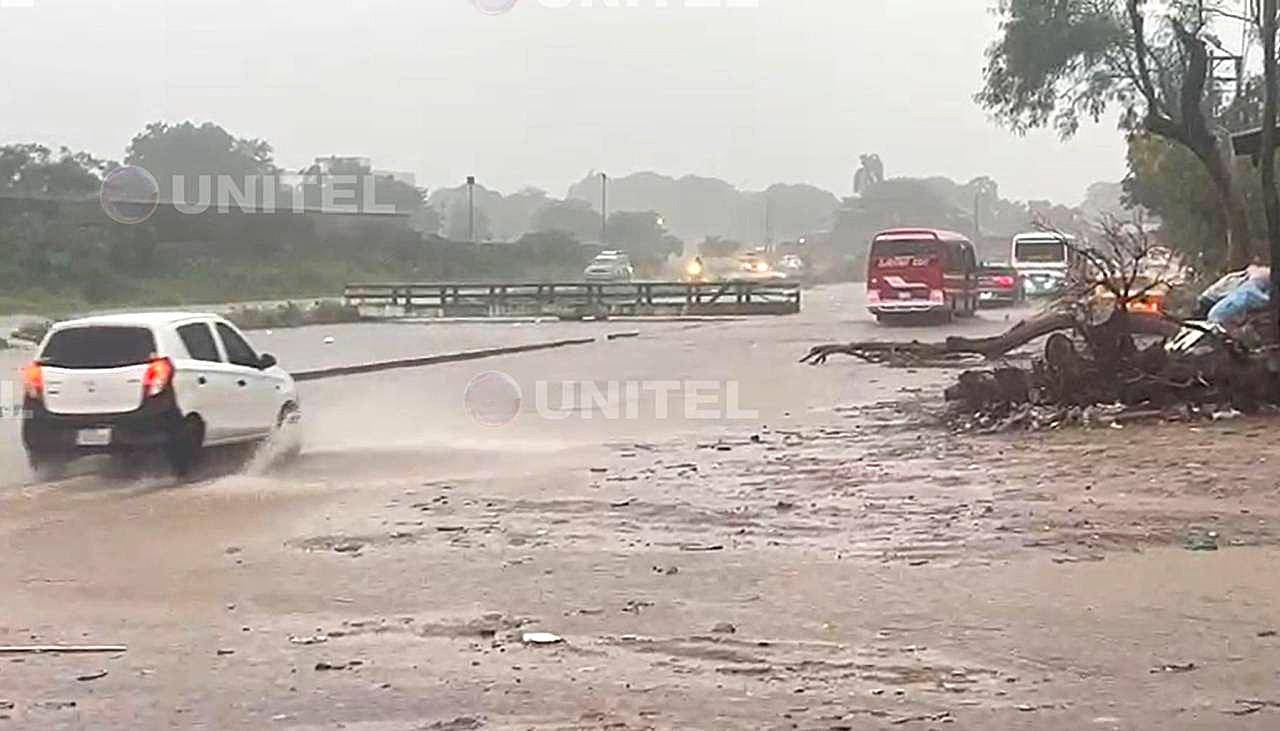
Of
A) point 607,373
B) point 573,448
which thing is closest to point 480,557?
point 573,448

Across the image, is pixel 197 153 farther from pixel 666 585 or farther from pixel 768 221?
pixel 666 585

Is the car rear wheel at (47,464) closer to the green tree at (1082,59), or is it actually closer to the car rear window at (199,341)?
the car rear window at (199,341)

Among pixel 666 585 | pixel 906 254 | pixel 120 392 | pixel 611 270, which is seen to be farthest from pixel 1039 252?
pixel 666 585

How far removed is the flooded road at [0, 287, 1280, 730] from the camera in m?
6.70

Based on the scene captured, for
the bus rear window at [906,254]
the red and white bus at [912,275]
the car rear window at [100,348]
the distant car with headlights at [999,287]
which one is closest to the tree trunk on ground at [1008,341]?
the car rear window at [100,348]

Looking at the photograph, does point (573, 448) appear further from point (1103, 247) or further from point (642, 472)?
point (1103, 247)

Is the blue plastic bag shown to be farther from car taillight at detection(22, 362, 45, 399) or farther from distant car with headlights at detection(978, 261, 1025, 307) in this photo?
distant car with headlights at detection(978, 261, 1025, 307)

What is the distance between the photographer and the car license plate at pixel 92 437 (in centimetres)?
1435

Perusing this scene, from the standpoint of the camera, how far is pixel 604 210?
114125mm

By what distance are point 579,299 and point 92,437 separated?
139 feet

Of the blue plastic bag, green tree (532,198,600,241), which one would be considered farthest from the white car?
green tree (532,198,600,241)

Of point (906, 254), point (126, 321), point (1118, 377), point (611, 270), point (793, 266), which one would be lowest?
point (1118, 377)

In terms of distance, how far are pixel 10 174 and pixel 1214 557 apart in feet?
198

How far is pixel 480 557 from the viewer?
10.3m
